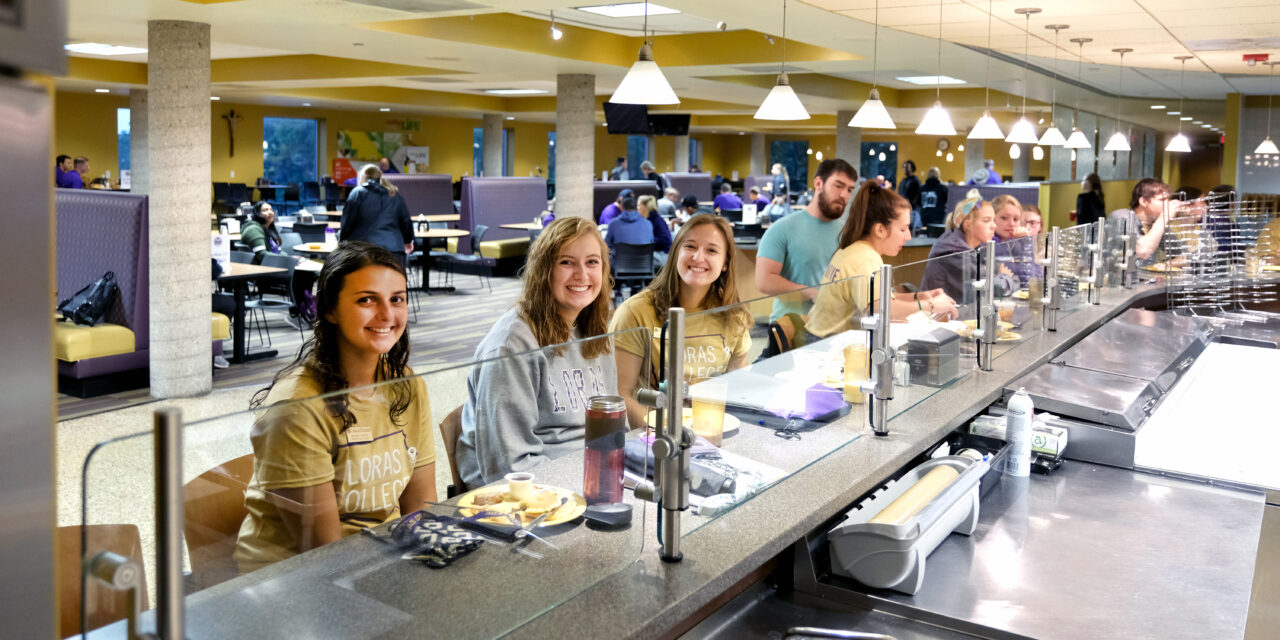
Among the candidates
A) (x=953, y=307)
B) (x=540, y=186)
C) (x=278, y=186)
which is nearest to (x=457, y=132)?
(x=278, y=186)

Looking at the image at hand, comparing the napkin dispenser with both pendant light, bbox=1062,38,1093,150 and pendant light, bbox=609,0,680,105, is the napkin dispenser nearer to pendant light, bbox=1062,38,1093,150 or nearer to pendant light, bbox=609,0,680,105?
pendant light, bbox=609,0,680,105

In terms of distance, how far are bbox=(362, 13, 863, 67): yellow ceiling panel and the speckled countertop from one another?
6.69m

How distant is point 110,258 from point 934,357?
5916 mm

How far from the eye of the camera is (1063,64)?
10367mm

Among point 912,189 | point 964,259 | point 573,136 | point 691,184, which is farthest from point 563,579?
point 691,184

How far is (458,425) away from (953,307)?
165 cm

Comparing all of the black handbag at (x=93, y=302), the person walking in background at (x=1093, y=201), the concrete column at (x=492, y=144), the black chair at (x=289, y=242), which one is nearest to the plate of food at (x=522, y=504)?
the black handbag at (x=93, y=302)

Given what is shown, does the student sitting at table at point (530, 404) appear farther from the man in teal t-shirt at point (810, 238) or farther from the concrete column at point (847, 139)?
the concrete column at point (847, 139)

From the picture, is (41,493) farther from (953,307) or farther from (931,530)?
(953,307)

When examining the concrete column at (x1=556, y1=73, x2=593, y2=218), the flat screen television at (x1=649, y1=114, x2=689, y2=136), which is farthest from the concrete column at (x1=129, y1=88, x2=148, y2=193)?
the flat screen television at (x1=649, y1=114, x2=689, y2=136)

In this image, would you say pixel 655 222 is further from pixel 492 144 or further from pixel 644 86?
pixel 492 144

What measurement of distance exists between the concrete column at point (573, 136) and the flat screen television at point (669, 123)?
5.52 meters

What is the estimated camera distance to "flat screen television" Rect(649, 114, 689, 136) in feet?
54.1

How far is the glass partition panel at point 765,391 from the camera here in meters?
1.78
